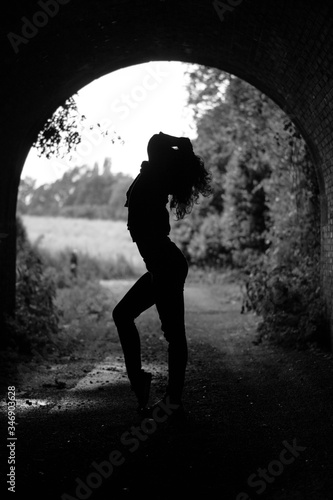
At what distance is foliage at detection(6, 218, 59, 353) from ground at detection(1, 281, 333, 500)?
26.1 inches

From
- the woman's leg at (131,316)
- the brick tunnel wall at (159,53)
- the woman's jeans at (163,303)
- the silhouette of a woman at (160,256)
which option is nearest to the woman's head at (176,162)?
the silhouette of a woman at (160,256)

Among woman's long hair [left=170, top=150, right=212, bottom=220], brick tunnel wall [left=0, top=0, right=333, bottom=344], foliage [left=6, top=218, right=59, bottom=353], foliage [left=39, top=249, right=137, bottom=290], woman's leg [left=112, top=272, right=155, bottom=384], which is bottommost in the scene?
foliage [left=39, top=249, right=137, bottom=290]

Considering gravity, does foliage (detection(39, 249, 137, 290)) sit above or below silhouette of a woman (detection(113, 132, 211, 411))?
below

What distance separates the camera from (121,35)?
8086 millimetres

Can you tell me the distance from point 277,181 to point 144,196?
24.6 ft

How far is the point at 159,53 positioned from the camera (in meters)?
9.11

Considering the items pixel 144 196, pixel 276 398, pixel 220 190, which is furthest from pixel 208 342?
pixel 220 190

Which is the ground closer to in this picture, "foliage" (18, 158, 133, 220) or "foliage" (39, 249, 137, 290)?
"foliage" (39, 249, 137, 290)

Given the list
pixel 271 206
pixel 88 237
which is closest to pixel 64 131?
pixel 271 206

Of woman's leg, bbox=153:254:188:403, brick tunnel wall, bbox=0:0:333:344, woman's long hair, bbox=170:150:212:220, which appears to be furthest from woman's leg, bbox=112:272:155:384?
brick tunnel wall, bbox=0:0:333:344

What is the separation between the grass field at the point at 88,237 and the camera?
32.4 meters

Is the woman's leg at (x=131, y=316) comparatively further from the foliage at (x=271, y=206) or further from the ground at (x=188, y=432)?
the foliage at (x=271, y=206)

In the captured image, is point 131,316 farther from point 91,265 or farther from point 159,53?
point 91,265

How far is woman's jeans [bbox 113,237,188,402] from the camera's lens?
458 cm
